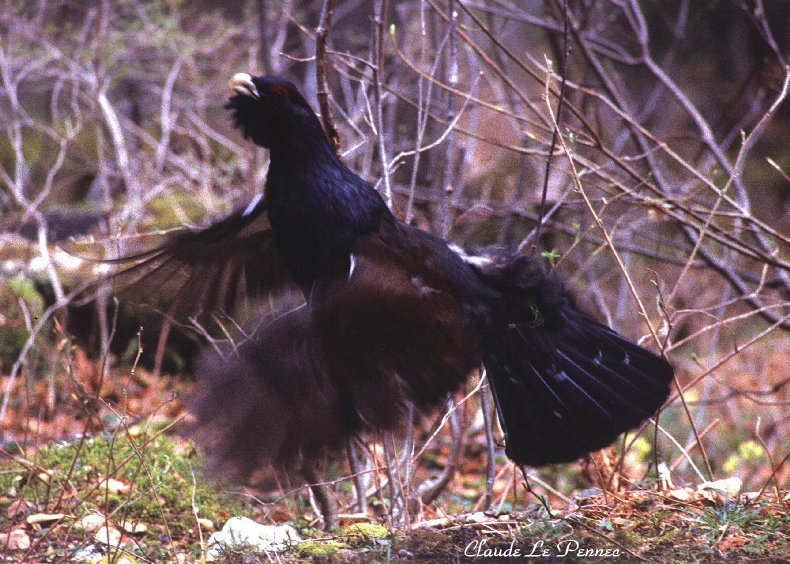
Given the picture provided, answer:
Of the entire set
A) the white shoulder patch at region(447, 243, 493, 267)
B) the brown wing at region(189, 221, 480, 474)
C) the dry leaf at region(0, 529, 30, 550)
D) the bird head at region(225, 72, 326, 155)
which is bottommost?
the dry leaf at region(0, 529, 30, 550)

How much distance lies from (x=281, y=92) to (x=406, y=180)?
4.07 m

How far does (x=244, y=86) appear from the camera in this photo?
3896 millimetres

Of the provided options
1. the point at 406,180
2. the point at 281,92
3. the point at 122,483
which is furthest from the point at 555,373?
the point at 406,180

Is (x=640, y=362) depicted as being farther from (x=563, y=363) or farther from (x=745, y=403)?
(x=745, y=403)

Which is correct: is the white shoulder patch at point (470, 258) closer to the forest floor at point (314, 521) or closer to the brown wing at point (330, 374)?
the brown wing at point (330, 374)

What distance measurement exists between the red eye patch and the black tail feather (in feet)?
3.68

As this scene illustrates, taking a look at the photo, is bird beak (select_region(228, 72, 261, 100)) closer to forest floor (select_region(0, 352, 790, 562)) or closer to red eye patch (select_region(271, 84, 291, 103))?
red eye patch (select_region(271, 84, 291, 103))

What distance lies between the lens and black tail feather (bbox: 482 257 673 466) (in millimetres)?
3625

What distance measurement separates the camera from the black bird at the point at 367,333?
11.0 feet

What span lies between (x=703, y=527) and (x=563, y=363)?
33.0 inches

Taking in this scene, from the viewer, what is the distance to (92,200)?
32.2 feet

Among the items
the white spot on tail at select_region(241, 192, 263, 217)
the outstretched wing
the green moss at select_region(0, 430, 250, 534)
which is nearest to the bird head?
the white spot on tail at select_region(241, 192, 263, 217)

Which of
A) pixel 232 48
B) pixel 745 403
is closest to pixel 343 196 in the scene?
pixel 232 48

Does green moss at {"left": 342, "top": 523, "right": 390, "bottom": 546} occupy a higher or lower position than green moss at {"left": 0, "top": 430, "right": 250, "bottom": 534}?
higher
